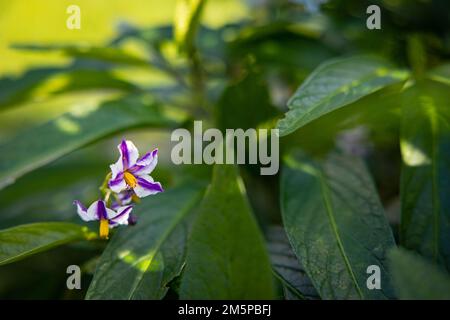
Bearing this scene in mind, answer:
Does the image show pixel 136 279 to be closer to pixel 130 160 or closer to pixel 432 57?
pixel 130 160

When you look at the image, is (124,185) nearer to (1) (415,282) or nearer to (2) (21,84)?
(1) (415,282)

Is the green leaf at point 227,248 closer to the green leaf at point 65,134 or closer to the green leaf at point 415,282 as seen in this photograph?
the green leaf at point 415,282

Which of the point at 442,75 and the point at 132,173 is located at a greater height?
the point at 442,75

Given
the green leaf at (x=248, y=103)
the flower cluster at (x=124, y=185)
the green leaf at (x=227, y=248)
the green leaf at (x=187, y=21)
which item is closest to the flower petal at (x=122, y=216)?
the flower cluster at (x=124, y=185)

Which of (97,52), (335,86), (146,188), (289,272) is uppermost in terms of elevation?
(97,52)

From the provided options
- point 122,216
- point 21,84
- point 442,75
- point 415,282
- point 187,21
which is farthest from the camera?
point 21,84

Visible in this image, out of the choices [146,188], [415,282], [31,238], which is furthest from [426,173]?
[31,238]

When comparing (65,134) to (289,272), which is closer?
(289,272)
